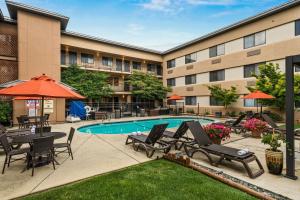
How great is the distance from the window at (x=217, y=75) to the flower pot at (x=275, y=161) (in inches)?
783

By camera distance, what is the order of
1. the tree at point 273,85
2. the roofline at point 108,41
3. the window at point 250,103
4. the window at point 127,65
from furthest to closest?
the window at point 127,65, the roofline at point 108,41, the window at point 250,103, the tree at point 273,85

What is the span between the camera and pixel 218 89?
22.1m

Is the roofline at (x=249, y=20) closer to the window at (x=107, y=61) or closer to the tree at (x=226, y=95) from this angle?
the tree at (x=226, y=95)

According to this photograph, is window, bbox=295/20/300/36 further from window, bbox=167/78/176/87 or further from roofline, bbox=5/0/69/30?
roofline, bbox=5/0/69/30

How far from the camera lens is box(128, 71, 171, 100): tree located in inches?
1069

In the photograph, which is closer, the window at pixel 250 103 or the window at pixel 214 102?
the window at pixel 250 103

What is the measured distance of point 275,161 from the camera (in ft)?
16.7

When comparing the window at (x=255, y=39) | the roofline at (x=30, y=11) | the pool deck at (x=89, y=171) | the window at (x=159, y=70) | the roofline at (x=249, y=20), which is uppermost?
the roofline at (x=249, y=20)

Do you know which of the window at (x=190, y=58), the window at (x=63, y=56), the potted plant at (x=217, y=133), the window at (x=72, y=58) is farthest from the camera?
the window at (x=190, y=58)

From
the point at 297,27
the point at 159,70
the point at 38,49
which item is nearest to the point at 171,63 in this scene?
the point at 159,70

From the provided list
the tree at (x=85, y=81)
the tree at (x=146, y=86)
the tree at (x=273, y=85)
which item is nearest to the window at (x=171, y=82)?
the tree at (x=146, y=86)

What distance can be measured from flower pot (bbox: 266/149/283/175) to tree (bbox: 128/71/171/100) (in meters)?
22.3

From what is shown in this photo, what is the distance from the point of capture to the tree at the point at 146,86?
27163mm

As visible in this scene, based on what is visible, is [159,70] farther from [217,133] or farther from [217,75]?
[217,133]
